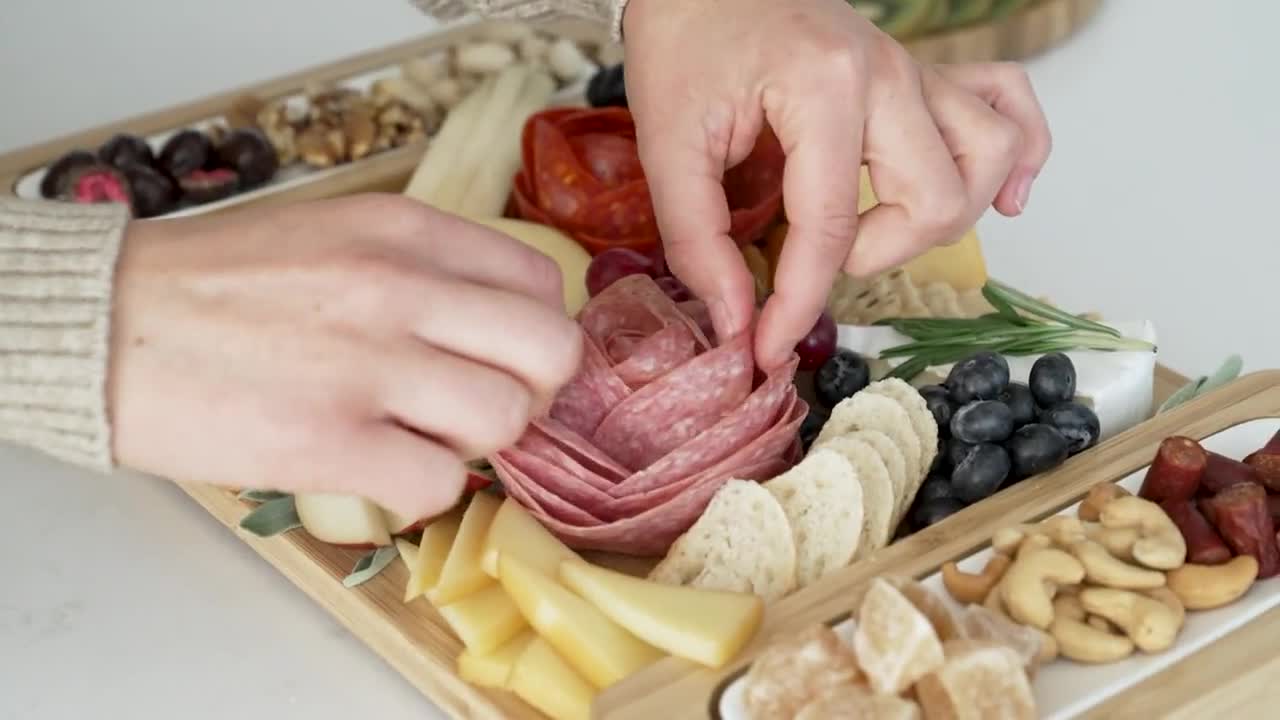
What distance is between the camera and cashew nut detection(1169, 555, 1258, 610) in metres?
0.95

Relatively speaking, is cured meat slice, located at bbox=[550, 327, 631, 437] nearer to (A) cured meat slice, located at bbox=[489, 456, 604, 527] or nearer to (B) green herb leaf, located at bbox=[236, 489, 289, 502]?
(A) cured meat slice, located at bbox=[489, 456, 604, 527]

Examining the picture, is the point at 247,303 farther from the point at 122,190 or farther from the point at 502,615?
the point at 122,190

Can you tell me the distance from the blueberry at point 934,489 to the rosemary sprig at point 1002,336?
0.50 ft

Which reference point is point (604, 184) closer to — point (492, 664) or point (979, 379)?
point (979, 379)

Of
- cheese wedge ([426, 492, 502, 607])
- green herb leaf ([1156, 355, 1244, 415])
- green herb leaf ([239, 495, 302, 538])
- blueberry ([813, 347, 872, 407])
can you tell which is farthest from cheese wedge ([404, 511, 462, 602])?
green herb leaf ([1156, 355, 1244, 415])

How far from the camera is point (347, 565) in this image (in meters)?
1.16

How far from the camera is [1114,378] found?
1254 millimetres

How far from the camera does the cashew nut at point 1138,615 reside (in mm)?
917

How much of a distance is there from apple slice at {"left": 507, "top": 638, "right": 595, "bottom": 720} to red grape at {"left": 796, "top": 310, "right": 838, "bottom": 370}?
1.38ft

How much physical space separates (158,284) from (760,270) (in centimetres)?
80

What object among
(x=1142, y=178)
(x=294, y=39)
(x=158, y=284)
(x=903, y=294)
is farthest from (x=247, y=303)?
(x=294, y=39)

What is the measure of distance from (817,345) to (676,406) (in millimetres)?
220

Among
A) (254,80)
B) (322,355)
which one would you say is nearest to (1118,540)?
(322,355)

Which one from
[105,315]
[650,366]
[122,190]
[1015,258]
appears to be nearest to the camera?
[105,315]
